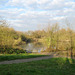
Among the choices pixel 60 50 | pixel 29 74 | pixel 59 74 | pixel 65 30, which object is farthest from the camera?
pixel 60 50

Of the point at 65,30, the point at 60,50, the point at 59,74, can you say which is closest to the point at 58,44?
the point at 60,50

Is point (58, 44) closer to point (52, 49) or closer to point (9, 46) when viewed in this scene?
point (52, 49)

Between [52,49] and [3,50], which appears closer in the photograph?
[3,50]

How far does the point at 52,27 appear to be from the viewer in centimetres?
2025

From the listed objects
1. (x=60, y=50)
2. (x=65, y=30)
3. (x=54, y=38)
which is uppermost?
(x=65, y=30)

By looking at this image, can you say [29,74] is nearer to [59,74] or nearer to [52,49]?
[59,74]

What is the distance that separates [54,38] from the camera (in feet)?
66.6

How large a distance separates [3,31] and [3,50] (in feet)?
10.3

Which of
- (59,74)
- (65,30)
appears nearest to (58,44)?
(65,30)

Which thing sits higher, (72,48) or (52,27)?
(52,27)

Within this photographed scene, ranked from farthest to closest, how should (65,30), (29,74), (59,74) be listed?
(65,30)
(59,74)
(29,74)

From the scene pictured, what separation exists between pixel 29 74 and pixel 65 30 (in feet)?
46.4

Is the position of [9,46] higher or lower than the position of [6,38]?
lower

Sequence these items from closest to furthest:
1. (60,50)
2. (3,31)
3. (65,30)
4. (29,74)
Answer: (29,74), (3,31), (65,30), (60,50)
